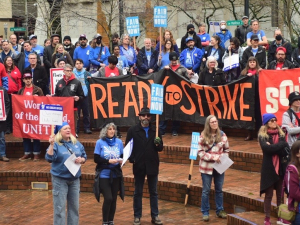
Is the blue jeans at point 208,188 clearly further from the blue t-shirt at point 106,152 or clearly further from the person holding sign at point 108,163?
the blue t-shirt at point 106,152

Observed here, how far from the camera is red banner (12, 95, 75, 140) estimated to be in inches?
681

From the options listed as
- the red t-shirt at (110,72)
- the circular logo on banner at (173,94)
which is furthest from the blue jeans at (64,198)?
the red t-shirt at (110,72)

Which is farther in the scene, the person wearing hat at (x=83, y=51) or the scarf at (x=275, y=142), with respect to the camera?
the person wearing hat at (x=83, y=51)

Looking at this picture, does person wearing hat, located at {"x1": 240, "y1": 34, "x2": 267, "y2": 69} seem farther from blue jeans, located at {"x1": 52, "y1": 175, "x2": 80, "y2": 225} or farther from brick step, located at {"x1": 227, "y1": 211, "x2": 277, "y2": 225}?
blue jeans, located at {"x1": 52, "y1": 175, "x2": 80, "y2": 225}

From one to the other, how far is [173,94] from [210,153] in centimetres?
459

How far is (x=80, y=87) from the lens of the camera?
17.5 m

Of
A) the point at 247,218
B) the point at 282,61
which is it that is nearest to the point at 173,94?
the point at 282,61

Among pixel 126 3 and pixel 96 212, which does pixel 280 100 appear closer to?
pixel 96 212

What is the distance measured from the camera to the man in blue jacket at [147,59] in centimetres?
1870

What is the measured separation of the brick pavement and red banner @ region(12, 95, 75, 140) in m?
1.82

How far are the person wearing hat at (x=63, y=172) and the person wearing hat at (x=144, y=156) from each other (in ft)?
3.87

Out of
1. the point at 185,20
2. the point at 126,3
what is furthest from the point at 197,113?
the point at 185,20

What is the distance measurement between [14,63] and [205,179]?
8.22 metres

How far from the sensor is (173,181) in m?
14.9
